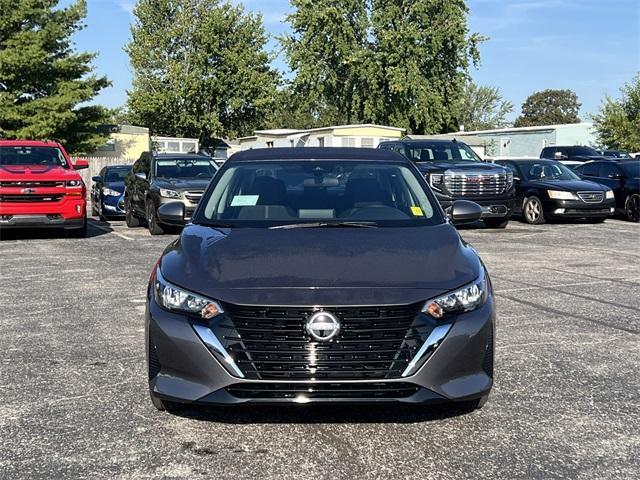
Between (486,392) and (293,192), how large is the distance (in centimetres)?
200

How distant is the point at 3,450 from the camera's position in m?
3.91

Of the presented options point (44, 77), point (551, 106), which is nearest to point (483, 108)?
point (551, 106)

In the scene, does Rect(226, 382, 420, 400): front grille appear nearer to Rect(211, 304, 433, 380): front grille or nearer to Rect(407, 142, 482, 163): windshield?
Rect(211, 304, 433, 380): front grille

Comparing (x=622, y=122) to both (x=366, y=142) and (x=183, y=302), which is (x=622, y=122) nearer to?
(x=366, y=142)

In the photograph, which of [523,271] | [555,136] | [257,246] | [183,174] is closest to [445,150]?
[183,174]

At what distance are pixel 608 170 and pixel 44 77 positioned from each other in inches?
1083

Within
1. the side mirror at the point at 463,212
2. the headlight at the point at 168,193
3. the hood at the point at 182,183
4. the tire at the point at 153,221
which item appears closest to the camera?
the side mirror at the point at 463,212

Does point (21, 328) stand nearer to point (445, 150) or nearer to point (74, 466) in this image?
point (74, 466)

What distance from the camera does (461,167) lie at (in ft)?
53.5

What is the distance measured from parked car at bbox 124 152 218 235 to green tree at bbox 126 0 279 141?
3443 cm

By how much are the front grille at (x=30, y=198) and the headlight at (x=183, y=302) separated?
1047cm

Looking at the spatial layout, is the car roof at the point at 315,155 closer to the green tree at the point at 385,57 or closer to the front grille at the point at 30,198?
the front grille at the point at 30,198

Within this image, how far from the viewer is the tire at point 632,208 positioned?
726 inches

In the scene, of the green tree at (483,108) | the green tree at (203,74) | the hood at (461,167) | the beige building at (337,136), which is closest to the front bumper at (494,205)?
the hood at (461,167)
